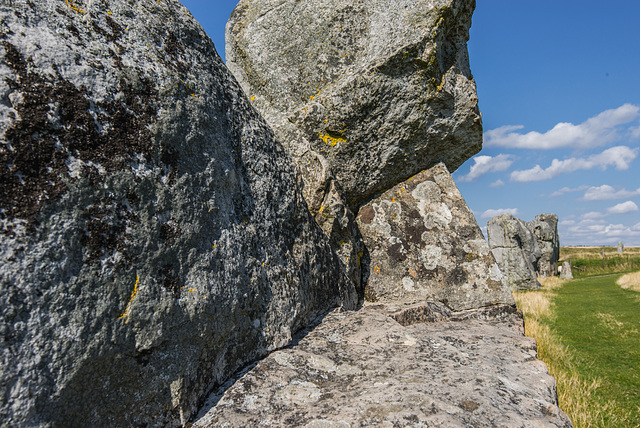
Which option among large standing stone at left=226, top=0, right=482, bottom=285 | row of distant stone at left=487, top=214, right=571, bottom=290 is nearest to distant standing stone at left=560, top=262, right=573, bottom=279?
row of distant stone at left=487, top=214, right=571, bottom=290

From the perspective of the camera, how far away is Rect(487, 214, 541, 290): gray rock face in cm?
1892

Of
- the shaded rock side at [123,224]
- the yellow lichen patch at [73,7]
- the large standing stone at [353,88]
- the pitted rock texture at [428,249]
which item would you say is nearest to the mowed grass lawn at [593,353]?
the pitted rock texture at [428,249]

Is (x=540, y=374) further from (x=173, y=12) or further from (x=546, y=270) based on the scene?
(x=546, y=270)

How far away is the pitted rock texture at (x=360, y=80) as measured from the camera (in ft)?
12.6

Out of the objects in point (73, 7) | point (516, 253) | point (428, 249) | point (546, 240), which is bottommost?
point (428, 249)

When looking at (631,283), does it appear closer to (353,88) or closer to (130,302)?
(353,88)

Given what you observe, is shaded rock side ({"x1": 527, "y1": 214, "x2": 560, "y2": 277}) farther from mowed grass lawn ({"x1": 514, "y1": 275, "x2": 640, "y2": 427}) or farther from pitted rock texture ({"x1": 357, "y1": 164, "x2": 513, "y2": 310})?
pitted rock texture ({"x1": 357, "y1": 164, "x2": 513, "y2": 310})

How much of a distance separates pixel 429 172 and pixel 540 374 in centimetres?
253

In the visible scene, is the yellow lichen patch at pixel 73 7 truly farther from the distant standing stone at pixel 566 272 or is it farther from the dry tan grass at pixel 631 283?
the distant standing stone at pixel 566 272

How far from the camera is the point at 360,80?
12.6 ft

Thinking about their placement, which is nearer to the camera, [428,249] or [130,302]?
[130,302]

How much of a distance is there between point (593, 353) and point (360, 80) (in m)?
6.92

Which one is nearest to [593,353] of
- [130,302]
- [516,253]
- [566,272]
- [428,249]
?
[428,249]

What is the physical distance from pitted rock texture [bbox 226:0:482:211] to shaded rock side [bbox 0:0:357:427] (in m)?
1.58
